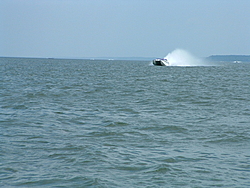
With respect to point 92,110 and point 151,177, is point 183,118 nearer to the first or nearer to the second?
point 92,110

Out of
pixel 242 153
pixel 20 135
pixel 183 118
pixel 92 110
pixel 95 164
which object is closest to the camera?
pixel 95 164

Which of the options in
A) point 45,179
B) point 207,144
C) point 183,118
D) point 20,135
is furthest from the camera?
point 183,118

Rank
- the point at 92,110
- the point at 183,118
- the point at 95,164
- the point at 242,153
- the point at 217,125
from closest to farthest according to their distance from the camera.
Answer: the point at 95,164, the point at 242,153, the point at 217,125, the point at 183,118, the point at 92,110

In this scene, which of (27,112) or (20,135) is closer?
(20,135)

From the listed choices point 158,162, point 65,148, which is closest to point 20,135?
point 65,148

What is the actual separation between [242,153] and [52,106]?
1164 centimetres

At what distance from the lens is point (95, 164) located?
31.1ft

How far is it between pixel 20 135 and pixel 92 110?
644 cm

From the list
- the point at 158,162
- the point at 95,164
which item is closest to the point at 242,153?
the point at 158,162

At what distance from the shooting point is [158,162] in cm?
968

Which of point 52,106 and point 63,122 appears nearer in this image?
point 63,122

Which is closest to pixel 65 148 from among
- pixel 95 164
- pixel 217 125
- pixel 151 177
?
pixel 95 164

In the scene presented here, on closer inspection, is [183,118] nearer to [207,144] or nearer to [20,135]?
[207,144]

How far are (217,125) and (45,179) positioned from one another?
8625 mm
